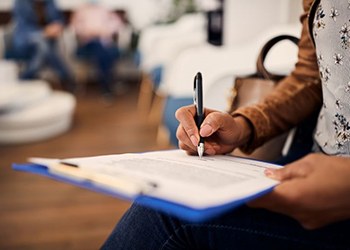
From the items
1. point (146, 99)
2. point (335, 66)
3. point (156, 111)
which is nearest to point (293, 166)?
point (335, 66)

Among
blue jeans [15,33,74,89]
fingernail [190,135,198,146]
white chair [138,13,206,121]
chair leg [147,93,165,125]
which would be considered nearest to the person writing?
fingernail [190,135,198,146]

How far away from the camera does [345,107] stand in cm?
63

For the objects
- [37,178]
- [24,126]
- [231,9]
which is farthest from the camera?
[24,126]

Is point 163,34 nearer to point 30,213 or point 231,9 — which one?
point 231,9

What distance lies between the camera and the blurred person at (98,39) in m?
4.08

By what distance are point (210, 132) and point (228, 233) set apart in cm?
15

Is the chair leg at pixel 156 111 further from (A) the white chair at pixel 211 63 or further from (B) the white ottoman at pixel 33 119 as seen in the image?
(A) the white chair at pixel 211 63

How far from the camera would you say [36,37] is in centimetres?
382

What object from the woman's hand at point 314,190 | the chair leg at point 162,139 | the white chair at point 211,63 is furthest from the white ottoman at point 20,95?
the woman's hand at point 314,190

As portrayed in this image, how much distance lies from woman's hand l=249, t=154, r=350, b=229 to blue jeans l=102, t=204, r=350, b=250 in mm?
51

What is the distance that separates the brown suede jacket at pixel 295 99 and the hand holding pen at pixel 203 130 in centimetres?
9

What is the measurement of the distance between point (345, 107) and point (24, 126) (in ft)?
7.62

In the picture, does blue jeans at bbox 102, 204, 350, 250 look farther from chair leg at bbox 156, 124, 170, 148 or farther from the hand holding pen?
chair leg at bbox 156, 124, 170, 148

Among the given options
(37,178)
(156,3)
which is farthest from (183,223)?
(156,3)
